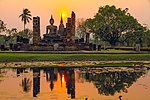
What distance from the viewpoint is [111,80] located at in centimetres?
2209

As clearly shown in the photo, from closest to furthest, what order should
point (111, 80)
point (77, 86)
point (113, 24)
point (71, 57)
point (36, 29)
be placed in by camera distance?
point (77, 86)
point (111, 80)
point (71, 57)
point (36, 29)
point (113, 24)

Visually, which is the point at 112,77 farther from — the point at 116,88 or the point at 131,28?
the point at 131,28

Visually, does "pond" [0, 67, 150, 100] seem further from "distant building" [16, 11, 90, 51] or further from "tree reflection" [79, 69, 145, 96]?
"distant building" [16, 11, 90, 51]

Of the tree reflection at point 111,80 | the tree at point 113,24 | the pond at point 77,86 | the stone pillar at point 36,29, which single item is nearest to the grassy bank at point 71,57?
the pond at point 77,86

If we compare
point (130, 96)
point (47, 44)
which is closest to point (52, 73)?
point (130, 96)

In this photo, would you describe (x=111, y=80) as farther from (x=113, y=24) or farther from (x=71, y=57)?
(x=113, y=24)

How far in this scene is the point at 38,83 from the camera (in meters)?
20.8

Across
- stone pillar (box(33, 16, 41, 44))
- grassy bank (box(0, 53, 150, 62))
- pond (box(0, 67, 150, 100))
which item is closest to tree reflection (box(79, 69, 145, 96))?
pond (box(0, 67, 150, 100))

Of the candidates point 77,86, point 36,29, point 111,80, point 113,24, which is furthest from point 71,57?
point 113,24

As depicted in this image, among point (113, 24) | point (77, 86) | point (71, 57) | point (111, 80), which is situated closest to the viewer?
point (77, 86)

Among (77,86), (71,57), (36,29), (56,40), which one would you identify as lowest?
(77,86)

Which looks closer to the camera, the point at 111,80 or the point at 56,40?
the point at 111,80

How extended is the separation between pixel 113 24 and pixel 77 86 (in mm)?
53637

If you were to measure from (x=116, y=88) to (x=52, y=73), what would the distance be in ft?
26.4
